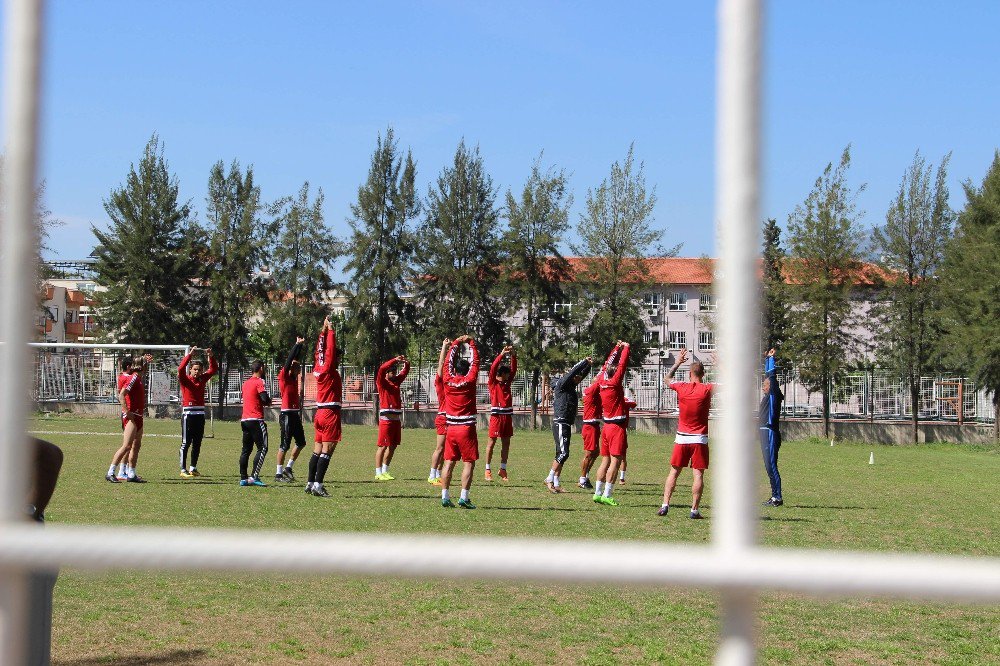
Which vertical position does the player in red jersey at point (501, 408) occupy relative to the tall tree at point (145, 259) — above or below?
below

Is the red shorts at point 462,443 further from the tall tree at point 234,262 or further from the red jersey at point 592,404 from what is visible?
the tall tree at point 234,262

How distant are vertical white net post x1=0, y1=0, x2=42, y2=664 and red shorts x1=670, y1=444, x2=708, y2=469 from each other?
1226cm

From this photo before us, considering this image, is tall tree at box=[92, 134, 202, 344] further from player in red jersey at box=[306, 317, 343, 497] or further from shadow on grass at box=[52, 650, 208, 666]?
shadow on grass at box=[52, 650, 208, 666]

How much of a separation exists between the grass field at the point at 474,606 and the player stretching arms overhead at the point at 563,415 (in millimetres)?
1101

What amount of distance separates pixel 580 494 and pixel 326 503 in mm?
4098

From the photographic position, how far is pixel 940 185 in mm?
43344

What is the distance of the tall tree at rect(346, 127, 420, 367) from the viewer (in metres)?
50.4

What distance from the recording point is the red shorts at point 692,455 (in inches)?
529

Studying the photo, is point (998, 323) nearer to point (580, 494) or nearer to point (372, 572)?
point (580, 494)

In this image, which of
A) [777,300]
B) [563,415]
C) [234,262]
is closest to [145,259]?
[234,262]

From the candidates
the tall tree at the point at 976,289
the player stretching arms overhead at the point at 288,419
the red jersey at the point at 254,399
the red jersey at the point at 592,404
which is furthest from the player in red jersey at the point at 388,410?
the tall tree at the point at 976,289

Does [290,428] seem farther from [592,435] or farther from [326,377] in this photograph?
[592,435]

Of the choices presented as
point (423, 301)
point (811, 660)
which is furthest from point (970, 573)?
point (423, 301)

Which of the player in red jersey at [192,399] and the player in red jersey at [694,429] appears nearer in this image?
the player in red jersey at [694,429]
